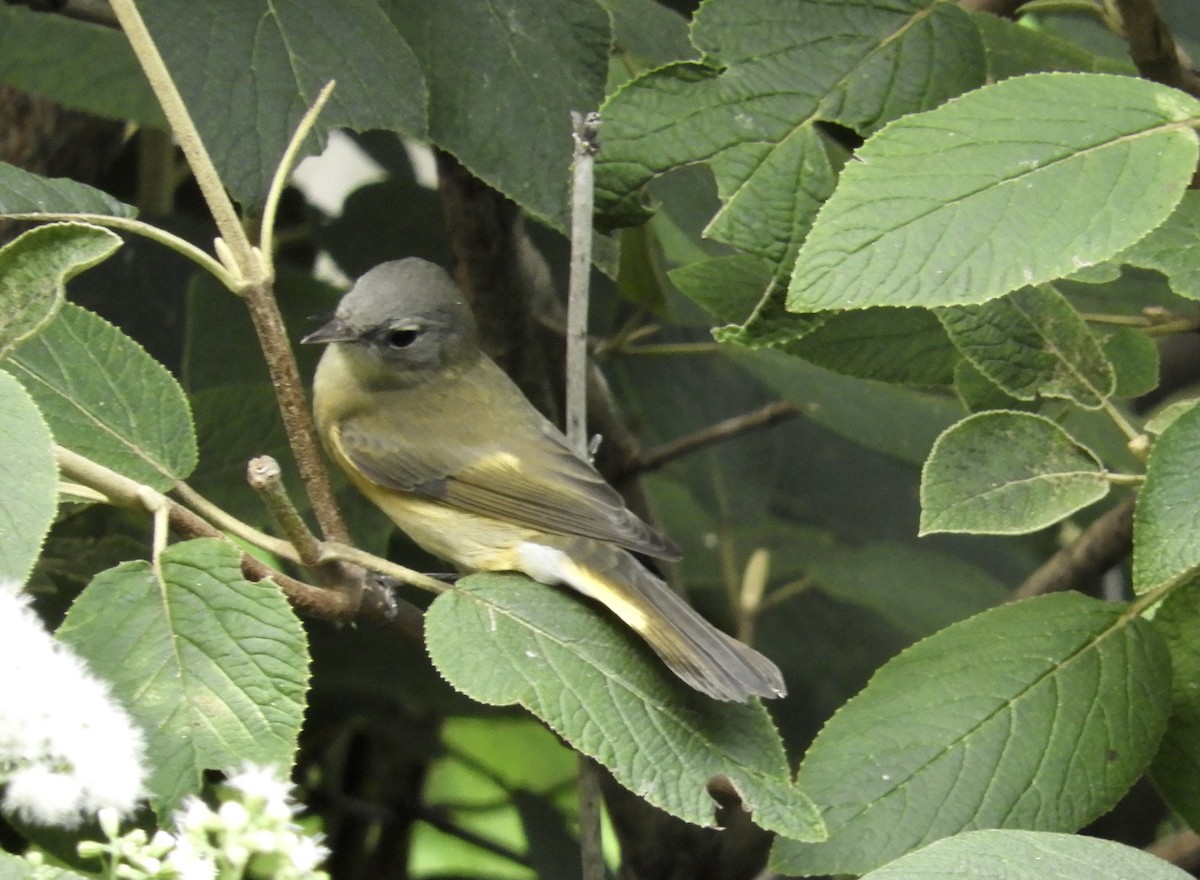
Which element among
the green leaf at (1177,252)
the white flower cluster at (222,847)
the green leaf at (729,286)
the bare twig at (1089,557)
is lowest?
the bare twig at (1089,557)

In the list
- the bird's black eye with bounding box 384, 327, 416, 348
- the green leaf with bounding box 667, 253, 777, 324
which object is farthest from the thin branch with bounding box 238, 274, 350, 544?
the bird's black eye with bounding box 384, 327, 416, 348

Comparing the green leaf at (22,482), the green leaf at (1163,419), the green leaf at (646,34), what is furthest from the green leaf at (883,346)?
the green leaf at (22,482)

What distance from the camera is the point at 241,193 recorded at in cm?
175

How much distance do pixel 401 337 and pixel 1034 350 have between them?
130 centimetres

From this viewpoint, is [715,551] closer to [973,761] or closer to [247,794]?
[973,761]

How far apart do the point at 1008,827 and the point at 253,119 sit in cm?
116

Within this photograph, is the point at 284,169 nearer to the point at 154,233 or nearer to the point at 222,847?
the point at 154,233

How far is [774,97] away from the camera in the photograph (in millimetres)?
1780

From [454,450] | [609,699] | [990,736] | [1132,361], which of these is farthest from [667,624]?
[454,450]

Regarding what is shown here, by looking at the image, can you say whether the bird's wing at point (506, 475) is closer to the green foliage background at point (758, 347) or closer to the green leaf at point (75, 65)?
the green foliage background at point (758, 347)

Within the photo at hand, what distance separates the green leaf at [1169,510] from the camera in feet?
4.80

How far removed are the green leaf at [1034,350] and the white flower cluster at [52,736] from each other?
1036 millimetres

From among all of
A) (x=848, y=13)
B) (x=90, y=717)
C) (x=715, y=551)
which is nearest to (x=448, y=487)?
(x=715, y=551)

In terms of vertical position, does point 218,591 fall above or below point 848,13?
below
